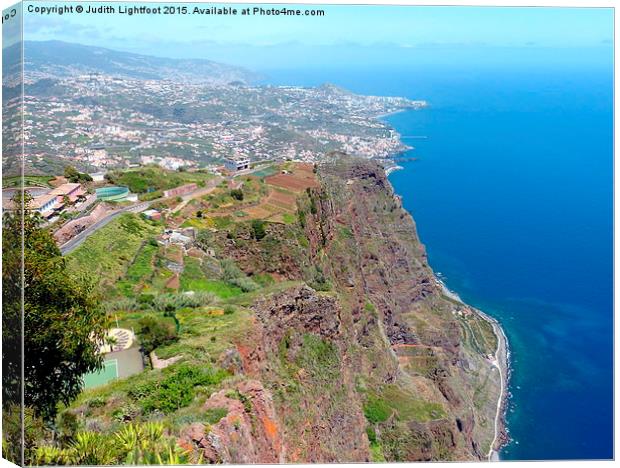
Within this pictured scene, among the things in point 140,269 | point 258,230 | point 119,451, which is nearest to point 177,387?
point 119,451

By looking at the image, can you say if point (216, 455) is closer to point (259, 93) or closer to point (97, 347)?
point (97, 347)

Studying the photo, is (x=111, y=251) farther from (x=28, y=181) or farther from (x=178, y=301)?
(x=28, y=181)

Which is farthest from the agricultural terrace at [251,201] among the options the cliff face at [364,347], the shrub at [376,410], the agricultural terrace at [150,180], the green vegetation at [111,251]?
the shrub at [376,410]

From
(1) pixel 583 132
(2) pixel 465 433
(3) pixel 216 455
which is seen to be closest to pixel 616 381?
(3) pixel 216 455

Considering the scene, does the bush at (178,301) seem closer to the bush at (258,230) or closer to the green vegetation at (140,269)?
the green vegetation at (140,269)

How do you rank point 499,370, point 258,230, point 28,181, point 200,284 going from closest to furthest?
point 200,284 < point 28,181 < point 258,230 < point 499,370

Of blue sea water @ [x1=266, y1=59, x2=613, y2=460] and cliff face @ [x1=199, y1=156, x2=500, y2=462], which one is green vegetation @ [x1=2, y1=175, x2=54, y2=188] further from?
blue sea water @ [x1=266, y1=59, x2=613, y2=460]
